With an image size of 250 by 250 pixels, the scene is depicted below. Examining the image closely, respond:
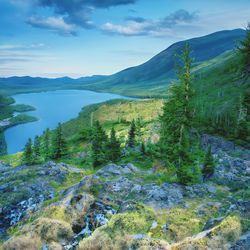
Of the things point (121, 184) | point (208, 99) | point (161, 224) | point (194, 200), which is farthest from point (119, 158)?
point (208, 99)

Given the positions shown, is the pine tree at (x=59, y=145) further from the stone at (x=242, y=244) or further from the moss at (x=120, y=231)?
the stone at (x=242, y=244)

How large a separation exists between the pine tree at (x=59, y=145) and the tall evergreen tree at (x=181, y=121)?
4155 centimetres

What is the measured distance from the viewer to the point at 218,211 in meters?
15.7

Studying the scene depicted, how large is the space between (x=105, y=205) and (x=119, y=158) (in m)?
29.1

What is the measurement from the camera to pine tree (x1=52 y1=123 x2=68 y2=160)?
200ft

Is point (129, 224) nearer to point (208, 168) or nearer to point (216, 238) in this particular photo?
point (216, 238)

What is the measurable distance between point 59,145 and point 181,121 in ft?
145

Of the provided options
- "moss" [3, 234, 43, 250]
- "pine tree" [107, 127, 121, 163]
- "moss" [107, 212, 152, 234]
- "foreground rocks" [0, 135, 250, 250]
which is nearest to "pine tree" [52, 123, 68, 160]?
"pine tree" [107, 127, 121, 163]

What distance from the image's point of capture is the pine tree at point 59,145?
6097 centimetres

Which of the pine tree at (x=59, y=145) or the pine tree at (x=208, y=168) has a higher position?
the pine tree at (x=208, y=168)

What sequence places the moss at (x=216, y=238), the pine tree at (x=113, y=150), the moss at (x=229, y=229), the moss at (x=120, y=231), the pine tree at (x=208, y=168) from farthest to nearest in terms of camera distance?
the pine tree at (x=113, y=150)
the pine tree at (x=208, y=168)
the moss at (x=120, y=231)
the moss at (x=229, y=229)
the moss at (x=216, y=238)

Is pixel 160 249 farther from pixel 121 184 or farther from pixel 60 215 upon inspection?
pixel 121 184

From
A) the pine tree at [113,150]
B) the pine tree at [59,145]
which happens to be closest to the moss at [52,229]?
the pine tree at [113,150]

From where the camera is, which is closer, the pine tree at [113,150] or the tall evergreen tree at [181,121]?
the tall evergreen tree at [181,121]
